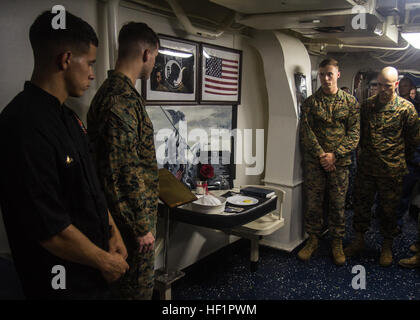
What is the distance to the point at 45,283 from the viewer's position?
1280 mm

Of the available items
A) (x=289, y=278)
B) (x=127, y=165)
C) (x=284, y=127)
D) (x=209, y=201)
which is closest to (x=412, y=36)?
(x=284, y=127)

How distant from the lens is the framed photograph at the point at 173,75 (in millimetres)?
2576

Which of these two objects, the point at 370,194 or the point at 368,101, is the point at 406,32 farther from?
the point at 370,194

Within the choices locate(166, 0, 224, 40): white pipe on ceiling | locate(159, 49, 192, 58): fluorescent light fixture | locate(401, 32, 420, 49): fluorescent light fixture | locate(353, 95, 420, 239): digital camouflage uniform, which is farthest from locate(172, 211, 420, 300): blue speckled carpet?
locate(401, 32, 420, 49): fluorescent light fixture

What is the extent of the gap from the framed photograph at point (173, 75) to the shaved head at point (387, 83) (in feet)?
5.65

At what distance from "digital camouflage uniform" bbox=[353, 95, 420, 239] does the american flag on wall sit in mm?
1300

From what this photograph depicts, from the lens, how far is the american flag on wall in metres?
3.09

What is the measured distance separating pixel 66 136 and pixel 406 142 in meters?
3.18

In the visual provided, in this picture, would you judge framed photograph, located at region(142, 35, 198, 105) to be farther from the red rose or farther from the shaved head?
the shaved head

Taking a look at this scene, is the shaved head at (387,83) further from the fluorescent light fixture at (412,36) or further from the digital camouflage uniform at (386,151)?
the fluorescent light fixture at (412,36)

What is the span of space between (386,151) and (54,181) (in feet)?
9.93

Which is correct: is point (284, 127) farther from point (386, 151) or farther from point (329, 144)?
point (386, 151)

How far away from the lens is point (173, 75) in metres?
2.73
